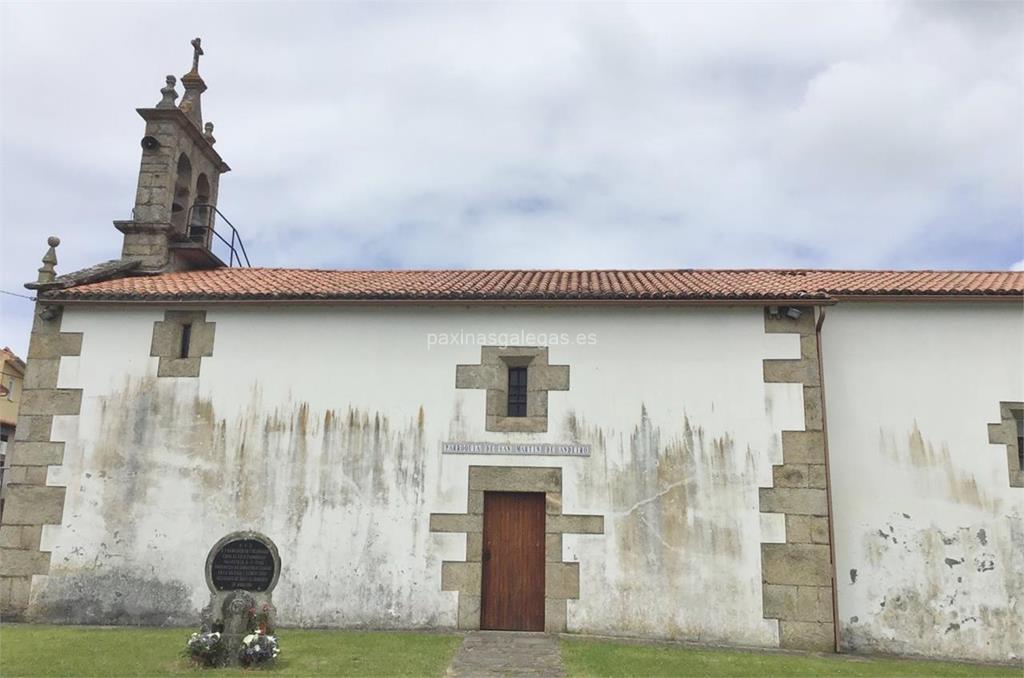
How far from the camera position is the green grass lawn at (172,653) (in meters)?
7.18

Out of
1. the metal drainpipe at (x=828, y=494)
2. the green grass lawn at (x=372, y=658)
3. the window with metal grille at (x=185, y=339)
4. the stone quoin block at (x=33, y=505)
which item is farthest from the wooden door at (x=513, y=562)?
the stone quoin block at (x=33, y=505)

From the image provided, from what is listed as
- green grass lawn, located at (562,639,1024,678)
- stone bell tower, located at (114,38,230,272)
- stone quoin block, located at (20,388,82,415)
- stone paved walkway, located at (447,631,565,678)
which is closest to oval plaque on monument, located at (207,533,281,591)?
stone paved walkway, located at (447,631,565,678)

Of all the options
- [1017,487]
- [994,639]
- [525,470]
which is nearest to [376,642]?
[525,470]

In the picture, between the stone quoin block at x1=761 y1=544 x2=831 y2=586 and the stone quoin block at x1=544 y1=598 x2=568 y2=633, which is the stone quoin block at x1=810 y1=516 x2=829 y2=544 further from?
the stone quoin block at x1=544 y1=598 x2=568 y2=633

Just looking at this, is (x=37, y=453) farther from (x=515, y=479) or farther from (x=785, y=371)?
(x=785, y=371)

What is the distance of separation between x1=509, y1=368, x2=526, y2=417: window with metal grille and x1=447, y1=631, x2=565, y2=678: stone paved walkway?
2.83 metres

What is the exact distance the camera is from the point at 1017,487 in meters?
9.73

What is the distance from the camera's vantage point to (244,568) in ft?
30.7

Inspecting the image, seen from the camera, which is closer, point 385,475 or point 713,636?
point 713,636

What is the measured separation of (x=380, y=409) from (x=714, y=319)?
472 cm

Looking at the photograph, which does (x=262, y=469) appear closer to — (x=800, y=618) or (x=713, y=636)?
(x=713, y=636)

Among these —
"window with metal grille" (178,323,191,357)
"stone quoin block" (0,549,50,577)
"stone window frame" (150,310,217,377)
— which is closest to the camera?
"stone quoin block" (0,549,50,577)

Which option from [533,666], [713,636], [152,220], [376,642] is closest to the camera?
[533,666]

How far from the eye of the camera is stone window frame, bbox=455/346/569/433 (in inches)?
395
